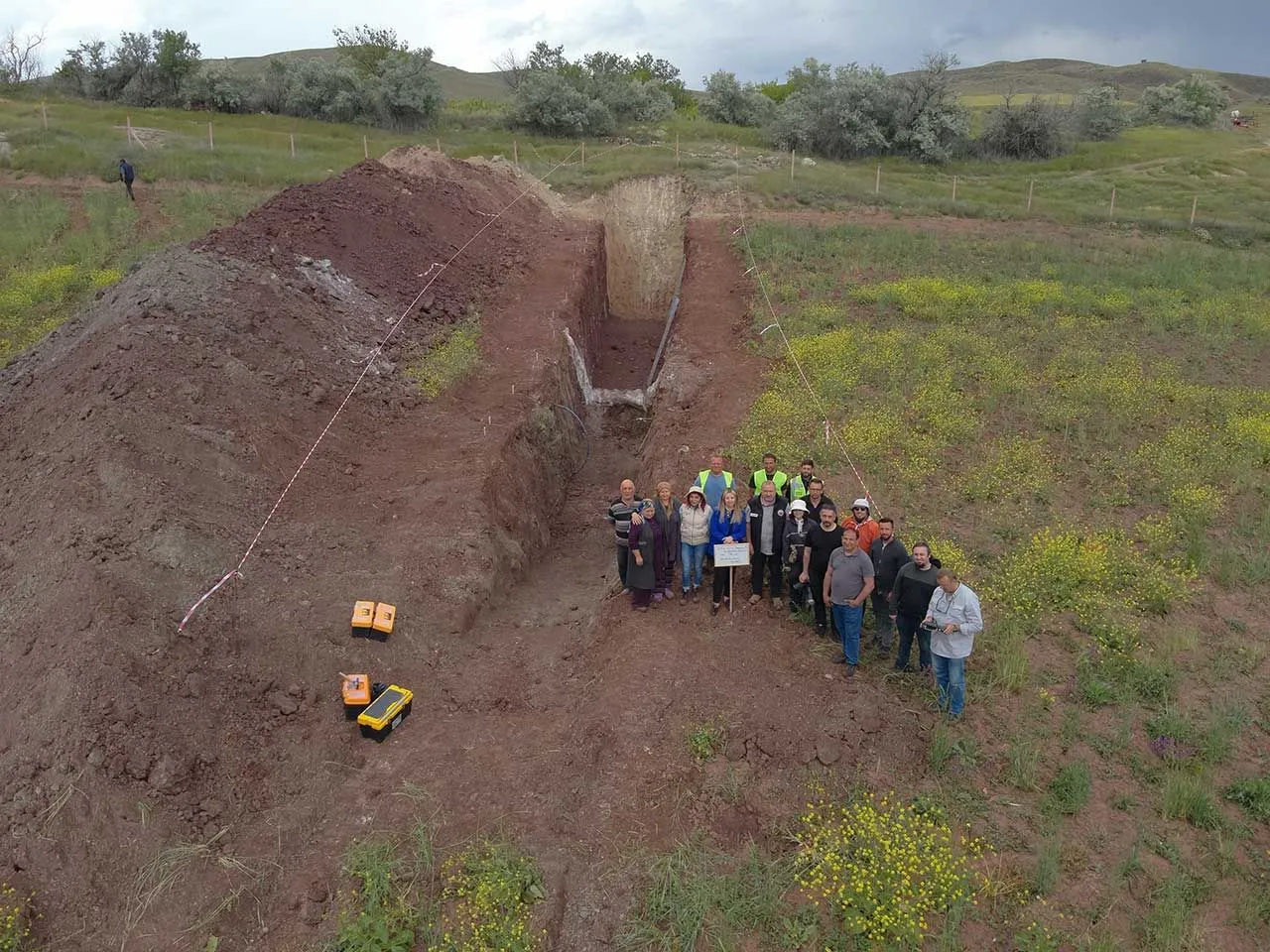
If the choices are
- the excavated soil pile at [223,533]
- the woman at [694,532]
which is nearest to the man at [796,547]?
the woman at [694,532]

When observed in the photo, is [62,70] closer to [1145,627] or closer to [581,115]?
[581,115]

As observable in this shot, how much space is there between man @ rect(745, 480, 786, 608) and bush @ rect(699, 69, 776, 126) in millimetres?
→ 38825

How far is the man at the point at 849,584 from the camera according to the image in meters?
7.60

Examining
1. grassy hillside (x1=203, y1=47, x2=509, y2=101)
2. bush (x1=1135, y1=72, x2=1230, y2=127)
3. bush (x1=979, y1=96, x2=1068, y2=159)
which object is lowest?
bush (x1=979, y1=96, x2=1068, y2=159)

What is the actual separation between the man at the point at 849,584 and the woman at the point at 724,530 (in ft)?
3.98

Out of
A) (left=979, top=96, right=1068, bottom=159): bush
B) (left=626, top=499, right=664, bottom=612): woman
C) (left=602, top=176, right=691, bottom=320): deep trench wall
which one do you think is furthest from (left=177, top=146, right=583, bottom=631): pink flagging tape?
(left=979, top=96, right=1068, bottom=159): bush

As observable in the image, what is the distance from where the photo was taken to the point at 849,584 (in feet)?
25.1

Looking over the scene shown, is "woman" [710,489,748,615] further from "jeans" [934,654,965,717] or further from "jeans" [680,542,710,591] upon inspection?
"jeans" [934,654,965,717]

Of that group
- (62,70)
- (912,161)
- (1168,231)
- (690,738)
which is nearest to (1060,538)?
(690,738)

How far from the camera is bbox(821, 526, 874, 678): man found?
7.60 m

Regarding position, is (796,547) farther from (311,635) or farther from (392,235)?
(392,235)

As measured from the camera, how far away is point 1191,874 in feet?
19.2

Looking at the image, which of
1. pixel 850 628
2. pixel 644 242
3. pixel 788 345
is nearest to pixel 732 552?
pixel 850 628

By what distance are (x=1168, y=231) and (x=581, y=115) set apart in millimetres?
23116
